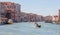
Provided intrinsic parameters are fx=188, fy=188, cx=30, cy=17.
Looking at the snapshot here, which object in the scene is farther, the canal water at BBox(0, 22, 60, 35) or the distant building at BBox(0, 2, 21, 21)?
the distant building at BBox(0, 2, 21, 21)

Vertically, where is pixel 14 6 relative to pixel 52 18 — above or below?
above

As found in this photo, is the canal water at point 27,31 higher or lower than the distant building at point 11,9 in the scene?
lower

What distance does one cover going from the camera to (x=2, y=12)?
44656mm

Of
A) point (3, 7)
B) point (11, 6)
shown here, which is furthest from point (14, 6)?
point (3, 7)

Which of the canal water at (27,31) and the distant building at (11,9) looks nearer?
the canal water at (27,31)

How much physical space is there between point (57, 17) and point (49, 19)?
3.41 m

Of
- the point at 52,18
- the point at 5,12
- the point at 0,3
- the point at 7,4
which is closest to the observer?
the point at 5,12

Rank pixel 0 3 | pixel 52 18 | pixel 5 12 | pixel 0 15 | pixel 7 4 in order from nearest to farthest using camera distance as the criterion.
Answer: pixel 0 15, pixel 5 12, pixel 0 3, pixel 7 4, pixel 52 18

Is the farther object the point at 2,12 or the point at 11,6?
the point at 11,6

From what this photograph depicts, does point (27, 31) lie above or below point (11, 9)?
below

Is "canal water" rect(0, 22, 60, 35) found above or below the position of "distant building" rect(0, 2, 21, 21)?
below

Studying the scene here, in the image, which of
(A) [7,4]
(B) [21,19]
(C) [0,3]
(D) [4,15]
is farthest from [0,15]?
(B) [21,19]

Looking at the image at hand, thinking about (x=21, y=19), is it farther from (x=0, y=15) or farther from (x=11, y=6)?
(x=0, y=15)

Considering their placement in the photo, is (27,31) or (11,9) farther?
(11,9)
